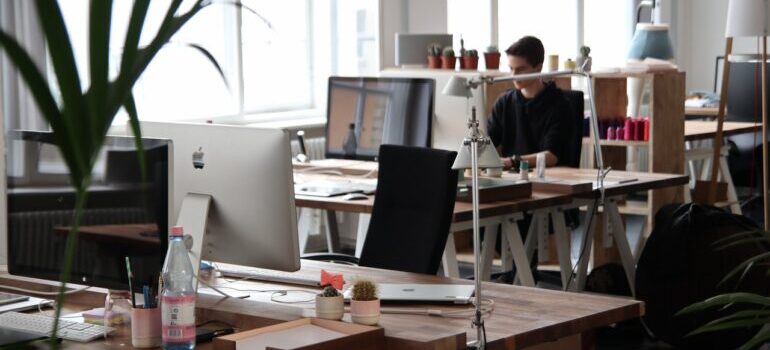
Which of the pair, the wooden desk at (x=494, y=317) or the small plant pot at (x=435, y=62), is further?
the small plant pot at (x=435, y=62)

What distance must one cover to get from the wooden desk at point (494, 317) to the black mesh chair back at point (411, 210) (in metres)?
0.50

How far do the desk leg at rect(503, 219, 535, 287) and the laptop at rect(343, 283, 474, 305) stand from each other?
65.0 inches

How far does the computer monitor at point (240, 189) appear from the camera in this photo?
8.34 feet

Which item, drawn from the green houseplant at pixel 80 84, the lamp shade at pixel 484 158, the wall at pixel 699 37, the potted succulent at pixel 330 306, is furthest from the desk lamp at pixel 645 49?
A: the green houseplant at pixel 80 84

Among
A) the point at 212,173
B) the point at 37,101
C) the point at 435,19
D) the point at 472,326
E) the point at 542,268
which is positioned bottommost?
the point at 542,268

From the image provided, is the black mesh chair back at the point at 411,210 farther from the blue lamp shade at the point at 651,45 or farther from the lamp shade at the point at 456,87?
the blue lamp shade at the point at 651,45

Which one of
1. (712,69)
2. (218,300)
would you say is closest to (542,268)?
(218,300)

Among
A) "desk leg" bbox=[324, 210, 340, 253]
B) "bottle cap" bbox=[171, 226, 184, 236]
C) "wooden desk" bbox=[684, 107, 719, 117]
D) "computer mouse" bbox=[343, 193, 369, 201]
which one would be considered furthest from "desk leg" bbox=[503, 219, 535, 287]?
"wooden desk" bbox=[684, 107, 719, 117]

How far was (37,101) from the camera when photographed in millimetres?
746

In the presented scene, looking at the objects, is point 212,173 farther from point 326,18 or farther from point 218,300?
point 326,18

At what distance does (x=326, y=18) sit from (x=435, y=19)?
718mm

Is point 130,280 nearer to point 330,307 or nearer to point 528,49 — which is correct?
point 330,307

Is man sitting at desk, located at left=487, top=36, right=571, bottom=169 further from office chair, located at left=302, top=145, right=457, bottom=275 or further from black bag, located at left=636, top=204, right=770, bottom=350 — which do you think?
office chair, located at left=302, top=145, right=457, bottom=275

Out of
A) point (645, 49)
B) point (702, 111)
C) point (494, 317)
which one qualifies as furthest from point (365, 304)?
point (702, 111)
